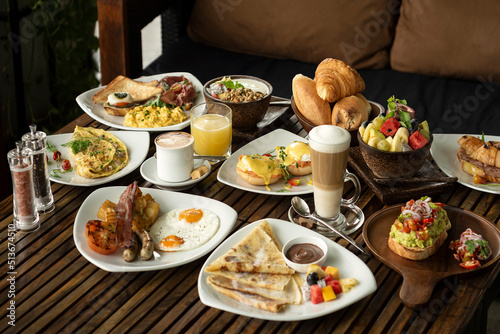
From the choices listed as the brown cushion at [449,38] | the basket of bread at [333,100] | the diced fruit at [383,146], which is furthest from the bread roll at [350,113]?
the brown cushion at [449,38]

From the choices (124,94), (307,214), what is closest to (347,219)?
(307,214)

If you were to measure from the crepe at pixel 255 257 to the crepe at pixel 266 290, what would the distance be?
0.04 m

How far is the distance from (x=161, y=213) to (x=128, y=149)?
0.46 m

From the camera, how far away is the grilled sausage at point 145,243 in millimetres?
1641

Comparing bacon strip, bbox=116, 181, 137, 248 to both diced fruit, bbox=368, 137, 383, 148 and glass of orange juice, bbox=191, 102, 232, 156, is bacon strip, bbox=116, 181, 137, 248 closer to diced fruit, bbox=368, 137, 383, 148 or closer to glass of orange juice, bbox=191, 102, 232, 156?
glass of orange juice, bbox=191, 102, 232, 156

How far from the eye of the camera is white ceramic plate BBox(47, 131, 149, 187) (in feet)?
6.61

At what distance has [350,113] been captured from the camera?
7.18ft

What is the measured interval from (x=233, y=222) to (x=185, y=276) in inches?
8.8

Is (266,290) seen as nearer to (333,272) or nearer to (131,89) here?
(333,272)

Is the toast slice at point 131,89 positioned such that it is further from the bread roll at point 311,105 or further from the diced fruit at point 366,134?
the diced fruit at point 366,134

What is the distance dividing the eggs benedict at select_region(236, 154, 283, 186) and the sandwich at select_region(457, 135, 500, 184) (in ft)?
2.17

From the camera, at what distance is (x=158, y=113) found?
2.40 m

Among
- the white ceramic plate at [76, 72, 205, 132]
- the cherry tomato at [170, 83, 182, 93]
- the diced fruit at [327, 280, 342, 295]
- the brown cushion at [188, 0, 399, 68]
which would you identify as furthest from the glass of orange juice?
the brown cushion at [188, 0, 399, 68]

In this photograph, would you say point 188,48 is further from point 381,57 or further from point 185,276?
point 185,276
